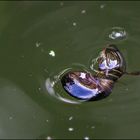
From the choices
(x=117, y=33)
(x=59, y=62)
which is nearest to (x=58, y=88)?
(x=59, y=62)

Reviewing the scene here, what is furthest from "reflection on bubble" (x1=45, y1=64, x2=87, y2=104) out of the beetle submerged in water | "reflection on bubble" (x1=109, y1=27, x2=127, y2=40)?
"reflection on bubble" (x1=109, y1=27, x2=127, y2=40)

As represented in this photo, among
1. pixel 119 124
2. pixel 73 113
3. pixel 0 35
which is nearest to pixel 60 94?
pixel 73 113

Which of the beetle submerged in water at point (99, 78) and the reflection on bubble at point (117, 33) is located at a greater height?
the reflection on bubble at point (117, 33)

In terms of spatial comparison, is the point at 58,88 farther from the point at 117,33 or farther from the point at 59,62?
the point at 117,33

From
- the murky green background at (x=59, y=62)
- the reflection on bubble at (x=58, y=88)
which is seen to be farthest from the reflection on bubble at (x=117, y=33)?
the reflection on bubble at (x=58, y=88)

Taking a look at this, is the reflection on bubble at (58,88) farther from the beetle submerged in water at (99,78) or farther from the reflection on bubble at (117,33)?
the reflection on bubble at (117,33)

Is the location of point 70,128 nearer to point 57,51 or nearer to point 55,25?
point 57,51

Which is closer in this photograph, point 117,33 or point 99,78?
point 99,78
